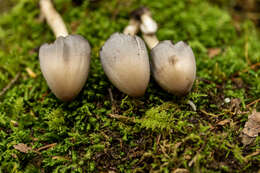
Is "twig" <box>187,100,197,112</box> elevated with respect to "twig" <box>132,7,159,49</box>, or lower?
lower

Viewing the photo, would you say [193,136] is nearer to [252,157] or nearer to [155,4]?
[252,157]

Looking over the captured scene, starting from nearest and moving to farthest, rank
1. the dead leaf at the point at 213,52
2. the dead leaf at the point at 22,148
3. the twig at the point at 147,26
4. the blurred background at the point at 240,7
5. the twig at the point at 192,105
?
the dead leaf at the point at 22,148 < the twig at the point at 192,105 < the twig at the point at 147,26 < the dead leaf at the point at 213,52 < the blurred background at the point at 240,7

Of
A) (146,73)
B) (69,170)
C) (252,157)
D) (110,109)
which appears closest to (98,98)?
(110,109)

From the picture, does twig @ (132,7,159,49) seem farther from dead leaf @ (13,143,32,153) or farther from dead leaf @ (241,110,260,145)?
dead leaf @ (13,143,32,153)

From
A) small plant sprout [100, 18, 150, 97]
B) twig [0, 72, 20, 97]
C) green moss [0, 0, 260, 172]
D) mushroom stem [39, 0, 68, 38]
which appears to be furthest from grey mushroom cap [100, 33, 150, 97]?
twig [0, 72, 20, 97]

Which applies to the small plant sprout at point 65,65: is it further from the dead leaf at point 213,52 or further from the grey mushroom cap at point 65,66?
the dead leaf at point 213,52

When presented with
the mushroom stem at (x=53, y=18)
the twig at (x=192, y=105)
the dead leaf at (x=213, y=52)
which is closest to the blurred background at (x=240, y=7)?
the mushroom stem at (x=53, y=18)

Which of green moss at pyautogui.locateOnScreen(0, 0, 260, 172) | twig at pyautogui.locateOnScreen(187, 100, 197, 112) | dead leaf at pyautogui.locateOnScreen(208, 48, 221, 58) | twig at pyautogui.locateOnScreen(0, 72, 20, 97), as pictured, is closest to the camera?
green moss at pyautogui.locateOnScreen(0, 0, 260, 172)

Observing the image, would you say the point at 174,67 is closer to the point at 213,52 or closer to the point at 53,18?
the point at 213,52
